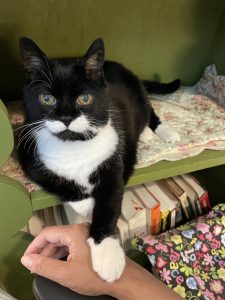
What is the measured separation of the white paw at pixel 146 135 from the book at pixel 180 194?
26 centimetres

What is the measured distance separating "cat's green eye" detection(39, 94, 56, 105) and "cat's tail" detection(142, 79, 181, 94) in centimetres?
60

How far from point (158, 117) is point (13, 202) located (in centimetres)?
60

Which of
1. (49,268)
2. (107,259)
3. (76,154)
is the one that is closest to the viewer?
(49,268)

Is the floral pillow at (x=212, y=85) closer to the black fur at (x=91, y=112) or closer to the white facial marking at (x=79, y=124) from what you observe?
the black fur at (x=91, y=112)

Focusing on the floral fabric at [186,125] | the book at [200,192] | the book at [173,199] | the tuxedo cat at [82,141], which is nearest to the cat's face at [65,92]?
the tuxedo cat at [82,141]

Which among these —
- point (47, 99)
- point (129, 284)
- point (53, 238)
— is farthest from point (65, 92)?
point (129, 284)

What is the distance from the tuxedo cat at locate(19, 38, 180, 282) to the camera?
672 millimetres

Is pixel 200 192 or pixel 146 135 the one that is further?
pixel 200 192

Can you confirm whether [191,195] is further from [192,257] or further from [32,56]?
[32,56]

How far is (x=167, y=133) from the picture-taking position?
102 cm

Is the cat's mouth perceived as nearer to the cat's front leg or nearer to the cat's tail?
the cat's front leg

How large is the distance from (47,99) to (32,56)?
96mm

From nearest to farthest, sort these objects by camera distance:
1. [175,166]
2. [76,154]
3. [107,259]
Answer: [107,259] → [76,154] → [175,166]

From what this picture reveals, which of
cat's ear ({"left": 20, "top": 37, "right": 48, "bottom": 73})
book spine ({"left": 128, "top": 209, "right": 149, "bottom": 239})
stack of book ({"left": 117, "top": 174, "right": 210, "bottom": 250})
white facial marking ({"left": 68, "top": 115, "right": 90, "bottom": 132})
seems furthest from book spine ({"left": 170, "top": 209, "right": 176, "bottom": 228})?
cat's ear ({"left": 20, "top": 37, "right": 48, "bottom": 73})
